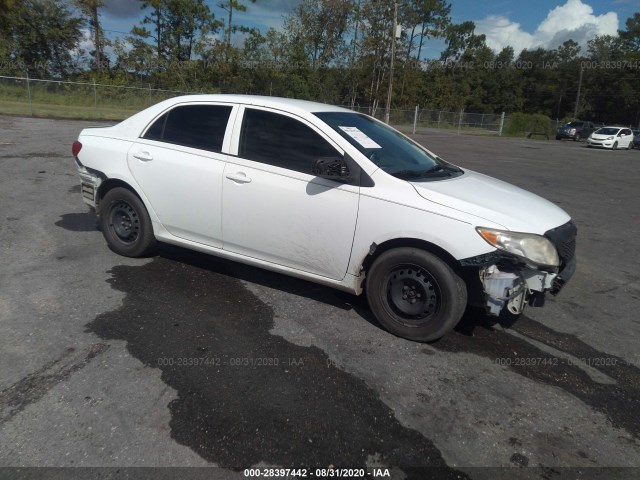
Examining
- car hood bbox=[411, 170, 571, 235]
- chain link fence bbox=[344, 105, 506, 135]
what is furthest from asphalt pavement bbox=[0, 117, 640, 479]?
chain link fence bbox=[344, 105, 506, 135]

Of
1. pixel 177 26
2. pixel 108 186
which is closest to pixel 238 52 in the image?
pixel 177 26

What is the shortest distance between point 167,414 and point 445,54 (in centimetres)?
8117

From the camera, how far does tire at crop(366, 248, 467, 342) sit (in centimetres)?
350

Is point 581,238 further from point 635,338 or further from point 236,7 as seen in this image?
point 236,7

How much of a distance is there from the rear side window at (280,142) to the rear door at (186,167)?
244 millimetres

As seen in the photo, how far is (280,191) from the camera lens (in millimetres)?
3982

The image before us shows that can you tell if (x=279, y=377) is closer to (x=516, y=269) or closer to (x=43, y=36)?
(x=516, y=269)

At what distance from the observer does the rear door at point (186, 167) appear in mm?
4348

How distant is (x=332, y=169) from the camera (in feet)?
12.2

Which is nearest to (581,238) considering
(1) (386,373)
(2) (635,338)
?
(2) (635,338)

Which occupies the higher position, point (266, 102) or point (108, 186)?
point (266, 102)

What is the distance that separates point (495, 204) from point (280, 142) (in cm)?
183

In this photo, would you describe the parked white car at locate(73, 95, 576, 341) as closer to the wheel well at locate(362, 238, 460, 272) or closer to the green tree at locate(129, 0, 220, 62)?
the wheel well at locate(362, 238, 460, 272)

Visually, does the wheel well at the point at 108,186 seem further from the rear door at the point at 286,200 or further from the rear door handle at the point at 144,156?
the rear door at the point at 286,200
